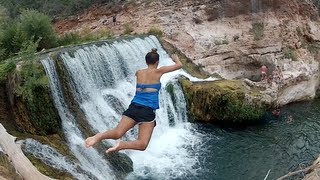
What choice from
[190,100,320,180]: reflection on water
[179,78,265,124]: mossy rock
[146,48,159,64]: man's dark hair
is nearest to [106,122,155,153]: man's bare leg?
[146,48,159,64]: man's dark hair

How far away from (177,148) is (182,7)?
1081cm

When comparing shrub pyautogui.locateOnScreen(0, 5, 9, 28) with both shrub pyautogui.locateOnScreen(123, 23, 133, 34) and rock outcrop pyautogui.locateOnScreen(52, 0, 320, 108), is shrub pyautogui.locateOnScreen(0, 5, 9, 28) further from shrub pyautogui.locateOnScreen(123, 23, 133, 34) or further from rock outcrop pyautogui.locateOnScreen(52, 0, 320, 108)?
shrub pyautogui.locateOnScreen(123, 23, 133, 34)

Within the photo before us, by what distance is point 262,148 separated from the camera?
15133 millimetres

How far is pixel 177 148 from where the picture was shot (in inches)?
569

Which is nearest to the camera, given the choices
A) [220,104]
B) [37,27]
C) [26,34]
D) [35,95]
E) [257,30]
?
[35,95]

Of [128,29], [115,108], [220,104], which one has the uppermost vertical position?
[128,29]

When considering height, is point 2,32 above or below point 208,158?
above

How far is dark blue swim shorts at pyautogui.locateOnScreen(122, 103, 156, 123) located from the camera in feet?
16.5

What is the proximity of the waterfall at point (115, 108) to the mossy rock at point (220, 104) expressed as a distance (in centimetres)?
47

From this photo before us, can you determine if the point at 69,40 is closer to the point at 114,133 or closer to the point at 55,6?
the point at 55,6

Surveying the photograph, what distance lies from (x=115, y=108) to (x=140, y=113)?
10.5 meters

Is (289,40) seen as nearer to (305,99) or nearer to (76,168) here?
(305,99)

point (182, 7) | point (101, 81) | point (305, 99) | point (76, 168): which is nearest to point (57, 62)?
point (101, 81)

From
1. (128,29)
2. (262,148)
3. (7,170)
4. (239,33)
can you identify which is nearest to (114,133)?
(7,170)
